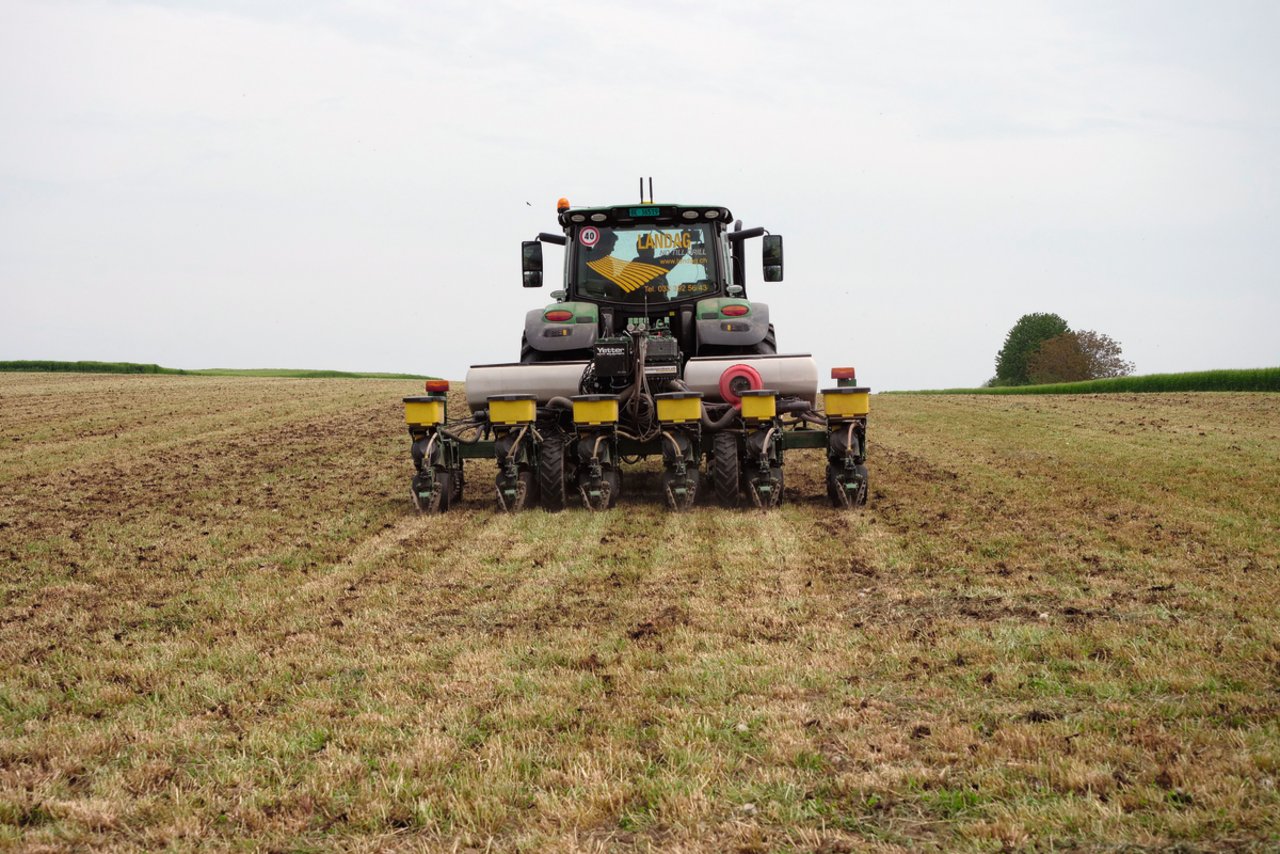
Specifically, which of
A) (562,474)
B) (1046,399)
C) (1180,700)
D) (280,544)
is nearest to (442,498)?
(562,474)

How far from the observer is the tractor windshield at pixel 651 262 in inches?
494

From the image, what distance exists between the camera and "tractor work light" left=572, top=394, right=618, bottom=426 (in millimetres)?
10898

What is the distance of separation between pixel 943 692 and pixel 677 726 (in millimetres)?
1279

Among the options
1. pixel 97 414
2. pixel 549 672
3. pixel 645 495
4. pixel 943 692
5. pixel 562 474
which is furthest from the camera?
pixel 97 414

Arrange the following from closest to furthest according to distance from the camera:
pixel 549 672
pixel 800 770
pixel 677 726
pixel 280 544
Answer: pixel 800 770, pixel 677 726, pixel 549 672, pixel 280 544

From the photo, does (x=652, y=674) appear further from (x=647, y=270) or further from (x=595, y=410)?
(x=647, y=270)

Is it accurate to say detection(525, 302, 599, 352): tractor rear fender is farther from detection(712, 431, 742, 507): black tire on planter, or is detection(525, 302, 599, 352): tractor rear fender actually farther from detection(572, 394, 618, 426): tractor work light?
detection(712, 431, 742, 507): black tire on planter

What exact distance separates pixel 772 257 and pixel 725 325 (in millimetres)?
880

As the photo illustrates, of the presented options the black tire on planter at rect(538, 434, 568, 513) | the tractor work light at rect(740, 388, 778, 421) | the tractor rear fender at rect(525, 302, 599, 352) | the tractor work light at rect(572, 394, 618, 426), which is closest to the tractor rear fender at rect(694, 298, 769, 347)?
the tractor rear fender at rect(525, 302, 599, 352)

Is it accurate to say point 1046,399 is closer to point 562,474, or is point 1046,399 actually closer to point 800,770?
point 562,474

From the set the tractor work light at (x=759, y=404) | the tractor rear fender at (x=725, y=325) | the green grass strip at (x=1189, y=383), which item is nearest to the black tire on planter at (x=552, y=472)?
the tractor work light at (x=759, y=404)

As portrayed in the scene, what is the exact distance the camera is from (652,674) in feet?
18.0

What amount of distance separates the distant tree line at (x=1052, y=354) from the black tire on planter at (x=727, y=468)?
2022 inches

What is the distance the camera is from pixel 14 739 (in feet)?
15.9
